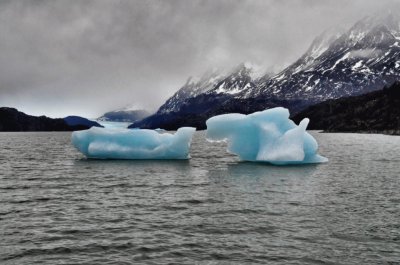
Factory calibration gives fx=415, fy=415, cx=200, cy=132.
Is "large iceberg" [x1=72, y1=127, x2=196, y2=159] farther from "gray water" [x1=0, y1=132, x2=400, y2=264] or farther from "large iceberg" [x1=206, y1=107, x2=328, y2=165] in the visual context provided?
"gray water" [x1=0, y1=132, x2=400, y2=264]

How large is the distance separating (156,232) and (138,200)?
7589 mm

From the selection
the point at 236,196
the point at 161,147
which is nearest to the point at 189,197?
the point at 236,196

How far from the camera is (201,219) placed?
19.9 metres

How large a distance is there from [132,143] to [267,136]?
54.0ft

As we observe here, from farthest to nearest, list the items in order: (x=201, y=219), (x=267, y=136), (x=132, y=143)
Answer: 1. (x=132, y=143)
2. (x=267, y=136)
3. (x=201, y=219)

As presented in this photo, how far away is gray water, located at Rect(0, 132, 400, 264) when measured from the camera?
47.8 ft

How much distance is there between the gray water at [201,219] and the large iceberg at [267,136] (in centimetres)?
648

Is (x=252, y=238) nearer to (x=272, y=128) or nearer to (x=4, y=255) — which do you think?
(x=4, y=255)

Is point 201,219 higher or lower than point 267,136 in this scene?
lower

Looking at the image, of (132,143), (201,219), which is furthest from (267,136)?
(201,219)

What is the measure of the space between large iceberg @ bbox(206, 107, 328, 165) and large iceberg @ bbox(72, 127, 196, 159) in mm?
4901

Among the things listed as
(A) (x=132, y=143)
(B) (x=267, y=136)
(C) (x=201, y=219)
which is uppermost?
(B) (x=267, y=136)

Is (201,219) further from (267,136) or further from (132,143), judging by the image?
(132,143)

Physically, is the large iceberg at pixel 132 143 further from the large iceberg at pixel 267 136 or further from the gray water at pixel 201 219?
the gray water at pixel 201 219
